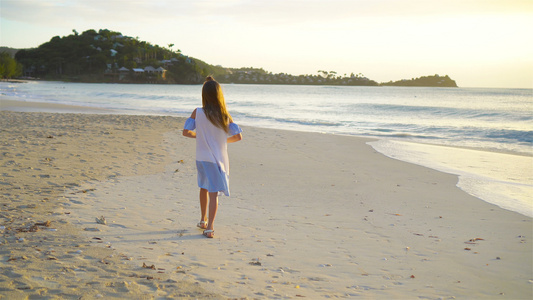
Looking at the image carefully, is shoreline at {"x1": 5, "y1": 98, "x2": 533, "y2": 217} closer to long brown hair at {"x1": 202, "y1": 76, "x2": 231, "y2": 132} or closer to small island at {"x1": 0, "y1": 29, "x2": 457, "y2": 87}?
long brown hair at {"x1": 202, "y1": 76, "x2": 231, "y2": 132}

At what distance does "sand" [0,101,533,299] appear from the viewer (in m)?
3.36

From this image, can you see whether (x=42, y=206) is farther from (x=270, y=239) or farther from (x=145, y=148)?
(x=145, y=148)

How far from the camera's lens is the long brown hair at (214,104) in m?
4.32

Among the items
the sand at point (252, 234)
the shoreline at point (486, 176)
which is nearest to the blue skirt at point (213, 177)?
the sand at point (252, 234)

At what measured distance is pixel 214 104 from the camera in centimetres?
437

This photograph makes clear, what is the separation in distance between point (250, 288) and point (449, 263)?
2076 millimetres

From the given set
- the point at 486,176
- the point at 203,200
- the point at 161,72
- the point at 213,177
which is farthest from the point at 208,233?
the point at 161,72

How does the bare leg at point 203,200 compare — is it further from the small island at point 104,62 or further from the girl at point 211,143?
the small island at point 104,62

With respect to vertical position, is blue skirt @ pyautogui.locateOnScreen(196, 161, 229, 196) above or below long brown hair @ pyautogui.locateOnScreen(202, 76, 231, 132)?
below

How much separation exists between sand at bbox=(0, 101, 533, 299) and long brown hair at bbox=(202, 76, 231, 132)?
122 centimetres

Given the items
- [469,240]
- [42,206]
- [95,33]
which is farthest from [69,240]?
[95,33]

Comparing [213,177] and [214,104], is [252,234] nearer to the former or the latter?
[213,177]

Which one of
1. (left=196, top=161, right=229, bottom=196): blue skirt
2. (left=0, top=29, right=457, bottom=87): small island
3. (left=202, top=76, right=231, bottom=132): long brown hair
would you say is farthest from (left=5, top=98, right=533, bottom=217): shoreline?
Result: (left=0, top=29, right=457, bottom=87): small island

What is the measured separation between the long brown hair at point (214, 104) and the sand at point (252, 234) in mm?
1219
